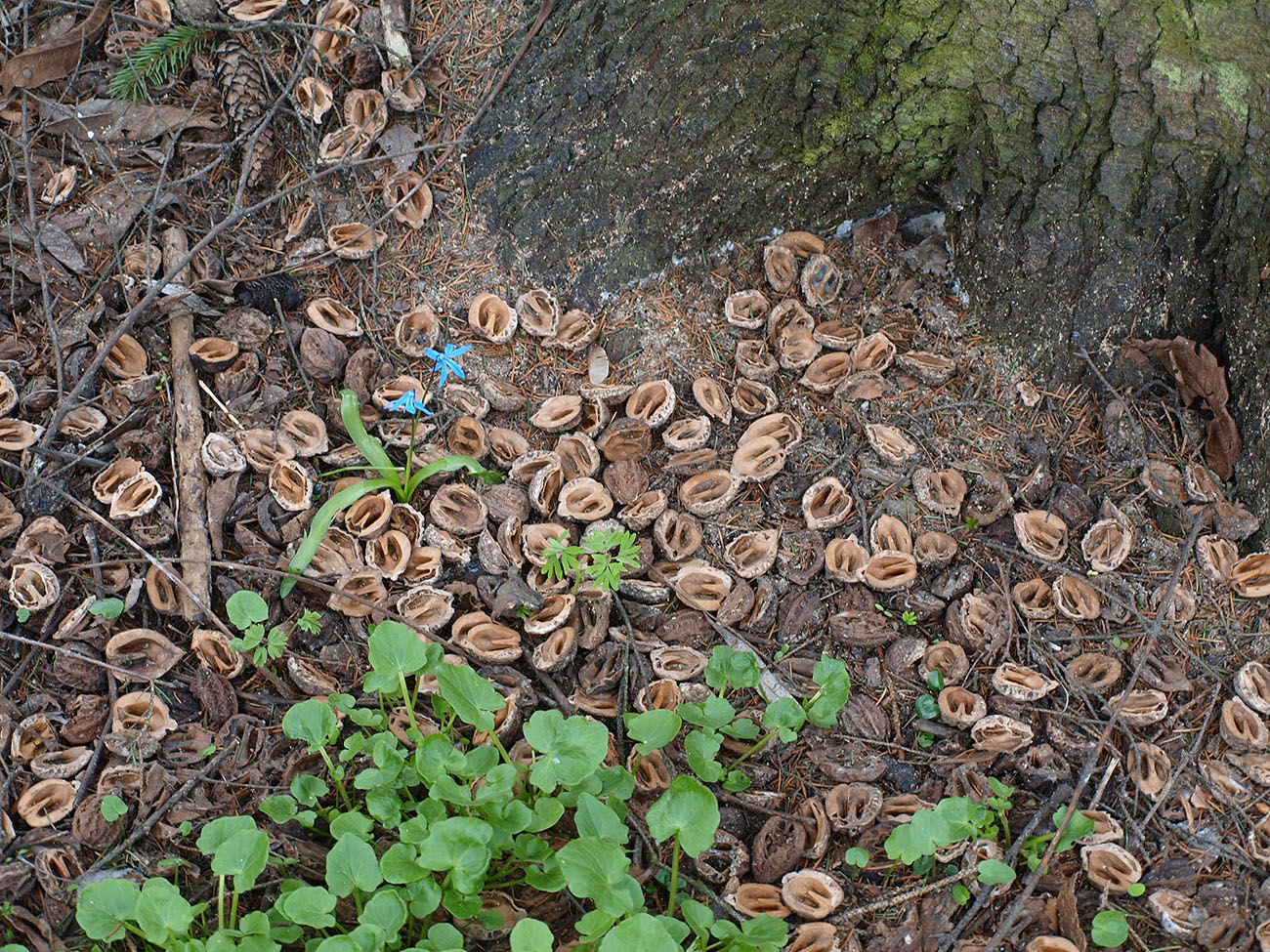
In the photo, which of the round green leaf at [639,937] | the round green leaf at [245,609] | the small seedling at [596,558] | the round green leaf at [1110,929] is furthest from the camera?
the small seedling at [596,558]

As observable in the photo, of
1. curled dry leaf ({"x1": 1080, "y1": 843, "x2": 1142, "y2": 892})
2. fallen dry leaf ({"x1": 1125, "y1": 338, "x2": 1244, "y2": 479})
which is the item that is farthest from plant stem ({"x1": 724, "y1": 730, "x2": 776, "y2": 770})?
fallen dry leaf ({"x1": 1125, "y1": 338, "x2": 1244, "y2": 479})

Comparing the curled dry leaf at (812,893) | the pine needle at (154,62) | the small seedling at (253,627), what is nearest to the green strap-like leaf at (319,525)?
the small seedling at (253,627)

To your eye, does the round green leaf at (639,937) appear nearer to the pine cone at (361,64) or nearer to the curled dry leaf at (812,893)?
the curled dry leaf at (812,893)

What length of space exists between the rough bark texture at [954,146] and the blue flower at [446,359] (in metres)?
0.38

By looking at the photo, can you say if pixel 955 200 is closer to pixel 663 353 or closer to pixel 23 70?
pixel 663 353

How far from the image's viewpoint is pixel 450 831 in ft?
6.18

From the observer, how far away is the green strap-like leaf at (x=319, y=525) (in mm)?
2430

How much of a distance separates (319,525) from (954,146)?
6.80ft

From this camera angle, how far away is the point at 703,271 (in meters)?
3.01

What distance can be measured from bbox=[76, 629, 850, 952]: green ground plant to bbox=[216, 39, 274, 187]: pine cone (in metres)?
1.51

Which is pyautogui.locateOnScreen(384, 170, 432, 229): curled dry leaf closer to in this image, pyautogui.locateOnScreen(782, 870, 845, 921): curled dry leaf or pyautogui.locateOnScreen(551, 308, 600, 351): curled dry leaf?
pyautogui.locateOnScreen(551, 308, 600, 351): curled dry leaf

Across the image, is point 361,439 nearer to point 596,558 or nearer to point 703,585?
point 596,558

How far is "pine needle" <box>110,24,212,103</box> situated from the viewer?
2.96 metres

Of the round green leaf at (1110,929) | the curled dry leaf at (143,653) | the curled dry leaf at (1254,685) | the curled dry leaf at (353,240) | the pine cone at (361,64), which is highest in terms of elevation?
the pine cone at (361,64)
